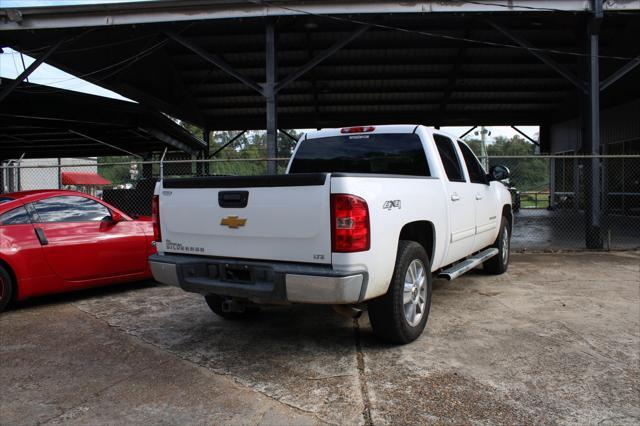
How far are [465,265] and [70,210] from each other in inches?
190

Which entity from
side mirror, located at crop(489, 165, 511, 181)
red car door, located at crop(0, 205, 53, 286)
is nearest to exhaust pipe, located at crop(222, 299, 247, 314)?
red car door, located at crop(0, 205, 53, 286)

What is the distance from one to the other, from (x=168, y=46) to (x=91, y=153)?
957 centimetres

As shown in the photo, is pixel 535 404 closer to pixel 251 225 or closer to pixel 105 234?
pixel 251 225

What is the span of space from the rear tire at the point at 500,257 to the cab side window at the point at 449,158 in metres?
1.98

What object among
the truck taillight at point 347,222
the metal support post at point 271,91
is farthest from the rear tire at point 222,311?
the metal support post at point 271,91

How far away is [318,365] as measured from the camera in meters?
3.70

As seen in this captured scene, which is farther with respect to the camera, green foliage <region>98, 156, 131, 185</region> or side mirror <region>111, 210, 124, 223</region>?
green foliage <region>98, 156, 131, 185</region>

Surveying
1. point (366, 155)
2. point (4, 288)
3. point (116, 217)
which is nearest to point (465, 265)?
point (366, 155)

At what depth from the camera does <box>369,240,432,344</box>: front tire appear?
3.78 meters

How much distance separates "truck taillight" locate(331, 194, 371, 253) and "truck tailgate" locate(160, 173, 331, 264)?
0.05 m

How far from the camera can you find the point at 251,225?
3.63m

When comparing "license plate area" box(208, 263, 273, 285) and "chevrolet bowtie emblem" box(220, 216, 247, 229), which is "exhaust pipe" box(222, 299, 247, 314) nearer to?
"license plate area" box(208, 263, 273, 285)

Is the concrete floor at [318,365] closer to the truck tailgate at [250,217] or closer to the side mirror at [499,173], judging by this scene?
the truck tailgate at [250,217]

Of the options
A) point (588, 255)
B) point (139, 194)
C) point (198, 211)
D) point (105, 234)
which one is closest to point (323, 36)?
point (139, 194)
